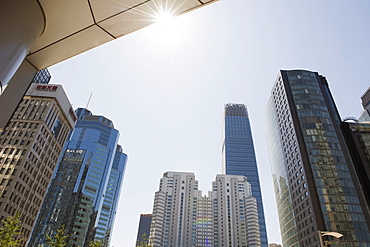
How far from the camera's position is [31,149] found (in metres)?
60.2

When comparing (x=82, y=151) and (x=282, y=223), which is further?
(x=82, y=151)

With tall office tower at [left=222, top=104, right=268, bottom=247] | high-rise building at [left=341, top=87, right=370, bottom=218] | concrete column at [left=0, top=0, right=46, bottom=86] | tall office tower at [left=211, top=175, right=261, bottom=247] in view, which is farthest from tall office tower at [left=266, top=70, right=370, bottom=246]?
tall office tower at [left=222, top=104, right=268, bottom=247]

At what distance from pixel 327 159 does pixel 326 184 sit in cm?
711

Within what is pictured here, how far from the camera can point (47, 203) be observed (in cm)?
10519

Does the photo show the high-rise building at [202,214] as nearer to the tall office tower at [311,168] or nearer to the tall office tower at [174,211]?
the tall office tower at [174,211]

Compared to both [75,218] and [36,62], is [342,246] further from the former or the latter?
[75,218]

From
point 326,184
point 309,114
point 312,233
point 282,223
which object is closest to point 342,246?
point 312,233

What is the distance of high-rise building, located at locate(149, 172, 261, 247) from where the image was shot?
116 meters

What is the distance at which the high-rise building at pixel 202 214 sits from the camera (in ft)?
381

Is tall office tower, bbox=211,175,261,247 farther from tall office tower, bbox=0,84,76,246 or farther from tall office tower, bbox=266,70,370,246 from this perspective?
tall office tower, bbox=0,84,76,246

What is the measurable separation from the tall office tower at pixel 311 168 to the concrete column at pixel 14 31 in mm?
60527

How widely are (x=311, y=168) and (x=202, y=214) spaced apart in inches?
3237

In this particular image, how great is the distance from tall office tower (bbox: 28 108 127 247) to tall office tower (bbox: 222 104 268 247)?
7846cm

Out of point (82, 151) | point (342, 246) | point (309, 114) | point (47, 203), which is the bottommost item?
point (342, 246)
